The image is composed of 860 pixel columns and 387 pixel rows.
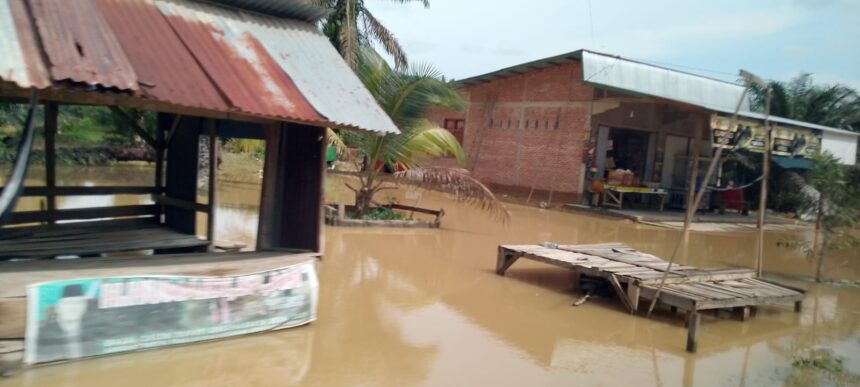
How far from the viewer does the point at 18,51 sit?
5.09 meters

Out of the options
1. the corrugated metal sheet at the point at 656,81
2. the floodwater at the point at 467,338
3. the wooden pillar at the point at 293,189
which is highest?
the corrugated metal sheet at the point at 656,81

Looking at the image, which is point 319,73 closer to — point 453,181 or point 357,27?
point 453,181

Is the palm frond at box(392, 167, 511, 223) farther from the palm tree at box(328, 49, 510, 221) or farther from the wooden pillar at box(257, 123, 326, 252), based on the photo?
the wooden pillar at box(257, 123, 326, 252)

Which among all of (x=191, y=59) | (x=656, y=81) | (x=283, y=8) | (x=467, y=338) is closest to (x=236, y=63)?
(x=191, y=59)

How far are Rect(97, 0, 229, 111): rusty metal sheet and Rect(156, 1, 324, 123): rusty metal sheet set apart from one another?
0.46 feet

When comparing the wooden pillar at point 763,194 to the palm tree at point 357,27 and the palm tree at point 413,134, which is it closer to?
the palm tree at point 413,134

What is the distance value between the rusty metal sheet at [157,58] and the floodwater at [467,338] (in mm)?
2408

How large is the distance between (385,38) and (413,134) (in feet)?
25.5

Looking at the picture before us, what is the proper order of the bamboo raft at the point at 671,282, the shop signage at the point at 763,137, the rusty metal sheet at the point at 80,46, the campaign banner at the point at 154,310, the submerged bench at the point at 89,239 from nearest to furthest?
the campaign banner at the point at 154,310 < the rusty metal sheet at the point at 80,46 < the submerged bench at the point at 89,239 < the bamboo raft at the point at 671,282 < the shop signage at the point at 763,137

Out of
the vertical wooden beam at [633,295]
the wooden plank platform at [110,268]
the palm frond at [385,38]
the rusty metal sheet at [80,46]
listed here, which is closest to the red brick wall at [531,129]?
the palm frond at [385,38]

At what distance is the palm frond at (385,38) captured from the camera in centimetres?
2128

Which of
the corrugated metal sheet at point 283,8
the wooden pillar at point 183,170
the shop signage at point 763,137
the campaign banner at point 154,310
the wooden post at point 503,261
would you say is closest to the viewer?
the campaign banner at point 154,310

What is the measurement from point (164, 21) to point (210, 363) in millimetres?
3688

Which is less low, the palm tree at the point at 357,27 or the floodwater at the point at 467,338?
the palm tree at the point at 357,27
